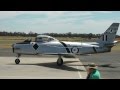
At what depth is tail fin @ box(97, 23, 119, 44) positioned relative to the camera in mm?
23516

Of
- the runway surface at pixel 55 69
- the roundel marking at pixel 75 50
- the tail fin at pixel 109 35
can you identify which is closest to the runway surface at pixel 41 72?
the runway surface at pixel 55 69

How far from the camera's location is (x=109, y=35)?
2356 cm

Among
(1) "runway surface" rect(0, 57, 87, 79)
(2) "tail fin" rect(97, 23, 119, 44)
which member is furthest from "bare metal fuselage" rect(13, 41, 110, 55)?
(2) "tail fin" rect(97, 23, 119, 44)

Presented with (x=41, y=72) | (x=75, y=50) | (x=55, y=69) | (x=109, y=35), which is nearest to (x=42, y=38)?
(x=75, y=50)

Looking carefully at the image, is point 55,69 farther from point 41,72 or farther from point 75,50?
point 75,50

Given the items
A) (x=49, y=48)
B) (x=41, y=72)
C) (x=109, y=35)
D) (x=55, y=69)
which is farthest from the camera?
(x=109, y=35)

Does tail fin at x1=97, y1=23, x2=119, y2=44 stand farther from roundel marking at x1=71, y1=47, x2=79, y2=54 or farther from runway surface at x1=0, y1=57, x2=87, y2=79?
runway surface at x1=0, y1=57, x2=87, y2=79

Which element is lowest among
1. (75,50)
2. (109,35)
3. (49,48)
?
(75,50)

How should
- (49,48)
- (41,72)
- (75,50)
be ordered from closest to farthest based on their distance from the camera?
(41,72), (49,48), (75,50)
